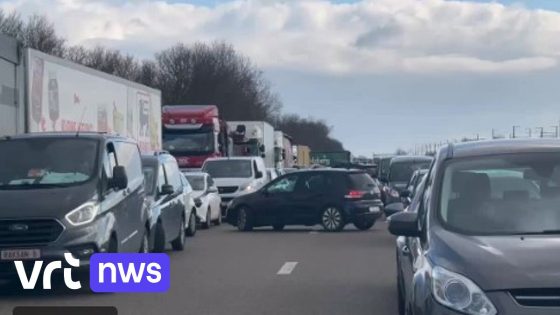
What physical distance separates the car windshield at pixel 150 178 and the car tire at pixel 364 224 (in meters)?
8.10

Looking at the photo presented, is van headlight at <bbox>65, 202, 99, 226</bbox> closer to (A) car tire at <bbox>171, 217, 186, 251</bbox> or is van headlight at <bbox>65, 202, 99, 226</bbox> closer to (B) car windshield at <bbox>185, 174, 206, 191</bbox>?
(A) car tire at <bbox>171, 217, 186, 251</bbox>

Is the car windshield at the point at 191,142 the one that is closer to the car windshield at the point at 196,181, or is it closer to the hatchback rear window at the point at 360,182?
the car windshield at the point at 196,181

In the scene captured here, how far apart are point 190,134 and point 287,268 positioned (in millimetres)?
22529

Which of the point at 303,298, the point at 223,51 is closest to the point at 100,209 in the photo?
the point at 303,298

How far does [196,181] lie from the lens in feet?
102

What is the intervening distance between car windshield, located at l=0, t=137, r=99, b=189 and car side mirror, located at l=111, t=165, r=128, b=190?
32cm

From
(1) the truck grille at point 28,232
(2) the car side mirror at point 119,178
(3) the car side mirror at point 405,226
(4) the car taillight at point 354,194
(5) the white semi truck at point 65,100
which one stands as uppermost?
(5) the white semi truck at point 65,100

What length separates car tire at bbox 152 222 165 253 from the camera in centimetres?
1953

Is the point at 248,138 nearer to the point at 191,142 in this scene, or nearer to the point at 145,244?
the point at 191,142

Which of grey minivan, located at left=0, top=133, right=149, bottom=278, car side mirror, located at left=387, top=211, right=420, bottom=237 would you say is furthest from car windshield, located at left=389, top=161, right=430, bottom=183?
car side mirror, located at left=387, top=211, right=420, bottom=237

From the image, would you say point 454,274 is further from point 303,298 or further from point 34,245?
point 34,245

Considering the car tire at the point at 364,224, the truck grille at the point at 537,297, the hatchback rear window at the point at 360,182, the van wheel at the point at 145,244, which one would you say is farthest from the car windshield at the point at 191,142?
the truck grille at the point at 537,297

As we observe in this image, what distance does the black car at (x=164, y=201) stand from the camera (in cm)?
1961

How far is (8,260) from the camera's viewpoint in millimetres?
14234
